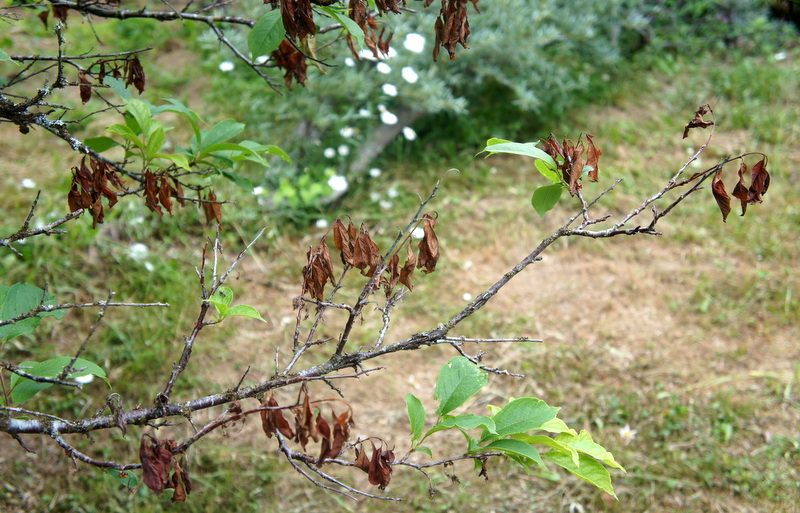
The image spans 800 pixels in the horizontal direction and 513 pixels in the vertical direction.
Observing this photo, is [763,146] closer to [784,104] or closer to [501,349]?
[784,104]

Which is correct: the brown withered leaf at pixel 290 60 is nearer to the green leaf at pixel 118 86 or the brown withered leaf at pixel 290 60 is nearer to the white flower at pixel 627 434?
the green leaf at pixel 118 86

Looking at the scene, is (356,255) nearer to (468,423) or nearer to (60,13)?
(468,423)

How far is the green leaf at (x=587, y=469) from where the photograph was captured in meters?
1.17

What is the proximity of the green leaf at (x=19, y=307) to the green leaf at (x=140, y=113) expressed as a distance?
40cm

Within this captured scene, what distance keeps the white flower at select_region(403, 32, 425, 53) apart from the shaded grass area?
30.1 inches

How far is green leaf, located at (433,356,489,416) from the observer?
1.18 meters

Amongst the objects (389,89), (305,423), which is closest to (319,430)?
(305,423)

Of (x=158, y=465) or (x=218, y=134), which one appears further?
(x=218, y=134)

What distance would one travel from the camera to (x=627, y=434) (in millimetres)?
2523

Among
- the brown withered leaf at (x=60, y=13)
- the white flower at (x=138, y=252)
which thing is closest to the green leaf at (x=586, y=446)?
the brown withered leaf at (x=60, y=13)

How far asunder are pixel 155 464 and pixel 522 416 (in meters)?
0.63

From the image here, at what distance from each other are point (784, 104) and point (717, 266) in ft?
6.37

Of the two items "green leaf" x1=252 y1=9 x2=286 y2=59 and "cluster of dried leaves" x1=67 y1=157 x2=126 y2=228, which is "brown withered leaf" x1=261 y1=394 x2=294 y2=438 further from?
"green leaf" x1=252 y1=9 x2=286 y2=59

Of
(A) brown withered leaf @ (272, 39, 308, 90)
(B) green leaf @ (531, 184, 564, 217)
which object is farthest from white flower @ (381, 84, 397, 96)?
(B) green leaf @ (531, 184, 564, 217)
